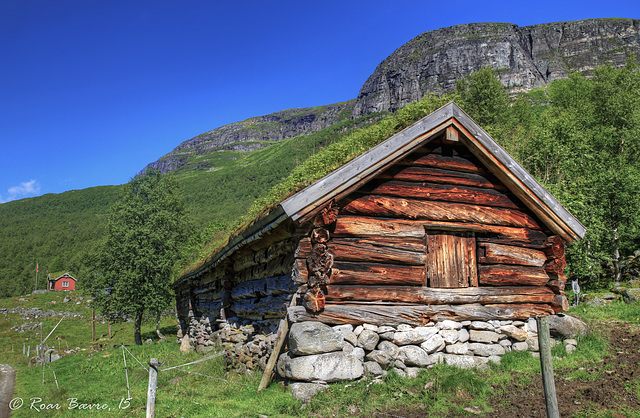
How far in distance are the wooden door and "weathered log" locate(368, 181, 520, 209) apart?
70 centimetres

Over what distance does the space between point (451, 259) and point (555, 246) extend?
95.5 inches

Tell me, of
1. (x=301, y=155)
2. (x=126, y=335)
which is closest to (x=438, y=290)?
(x=301, y=155)

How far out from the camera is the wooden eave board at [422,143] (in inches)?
253

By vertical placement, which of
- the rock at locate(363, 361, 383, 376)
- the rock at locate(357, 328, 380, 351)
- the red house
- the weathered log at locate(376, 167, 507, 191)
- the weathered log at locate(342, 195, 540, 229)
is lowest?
the red house

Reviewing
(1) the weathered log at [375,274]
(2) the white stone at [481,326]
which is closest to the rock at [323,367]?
(1) the weathered log at [375,274]

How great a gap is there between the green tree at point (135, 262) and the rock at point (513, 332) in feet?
79.1

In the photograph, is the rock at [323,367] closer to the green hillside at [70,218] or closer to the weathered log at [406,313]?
the weathered log at [406,313]

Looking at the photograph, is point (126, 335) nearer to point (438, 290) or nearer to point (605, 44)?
point (438, 290)

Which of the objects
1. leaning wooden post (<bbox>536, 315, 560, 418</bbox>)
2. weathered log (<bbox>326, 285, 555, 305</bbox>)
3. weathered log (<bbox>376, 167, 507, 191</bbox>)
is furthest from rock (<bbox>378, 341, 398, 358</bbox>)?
leaning wooden post (<bbox>536, 315, 560, 418</bbox>)

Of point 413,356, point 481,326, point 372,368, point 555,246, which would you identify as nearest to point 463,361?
point 481,326

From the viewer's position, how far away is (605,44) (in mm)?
147375

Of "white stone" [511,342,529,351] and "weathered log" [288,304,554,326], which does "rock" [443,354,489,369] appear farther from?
"white stone" [511,342,529,351]

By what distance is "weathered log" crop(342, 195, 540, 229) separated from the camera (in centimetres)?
721

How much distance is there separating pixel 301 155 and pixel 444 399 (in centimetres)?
980
